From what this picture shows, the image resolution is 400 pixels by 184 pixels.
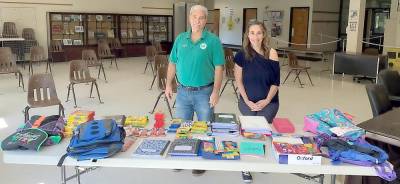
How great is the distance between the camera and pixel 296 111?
6.02 m

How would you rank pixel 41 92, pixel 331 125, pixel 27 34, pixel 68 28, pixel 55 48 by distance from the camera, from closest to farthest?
pixel 331 125, pixel 41 92, pixel 27 34, pixel 55 48, pixel 68 28

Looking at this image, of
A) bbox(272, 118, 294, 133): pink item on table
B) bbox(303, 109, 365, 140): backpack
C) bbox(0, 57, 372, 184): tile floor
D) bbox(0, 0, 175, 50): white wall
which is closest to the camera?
bbox(303, 109, 365, 140): backpack

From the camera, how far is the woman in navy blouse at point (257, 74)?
2865mm

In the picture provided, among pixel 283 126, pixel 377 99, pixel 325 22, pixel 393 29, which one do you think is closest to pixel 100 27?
pixel 325 22

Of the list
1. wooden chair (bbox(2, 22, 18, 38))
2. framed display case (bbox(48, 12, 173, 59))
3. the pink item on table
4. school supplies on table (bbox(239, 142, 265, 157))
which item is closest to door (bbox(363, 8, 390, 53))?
framed display case (bbox(48, 12, 173, 59))

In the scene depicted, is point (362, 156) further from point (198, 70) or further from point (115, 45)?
point (115, 45)

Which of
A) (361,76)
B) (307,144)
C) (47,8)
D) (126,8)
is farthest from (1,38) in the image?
(307,144)

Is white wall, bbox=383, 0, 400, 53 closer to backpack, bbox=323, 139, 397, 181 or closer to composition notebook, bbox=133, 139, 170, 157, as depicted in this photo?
backpack, bbox=323, 139, 397, 181

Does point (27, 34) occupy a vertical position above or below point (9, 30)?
below

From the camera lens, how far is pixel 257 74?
2.92 metres

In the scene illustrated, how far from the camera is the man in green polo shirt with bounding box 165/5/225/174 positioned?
2953 millimetres

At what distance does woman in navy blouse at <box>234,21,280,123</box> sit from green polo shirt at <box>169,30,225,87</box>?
0.20m

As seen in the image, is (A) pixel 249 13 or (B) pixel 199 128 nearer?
(B) pixel 199 128

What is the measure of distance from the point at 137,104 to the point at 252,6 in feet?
40.3
